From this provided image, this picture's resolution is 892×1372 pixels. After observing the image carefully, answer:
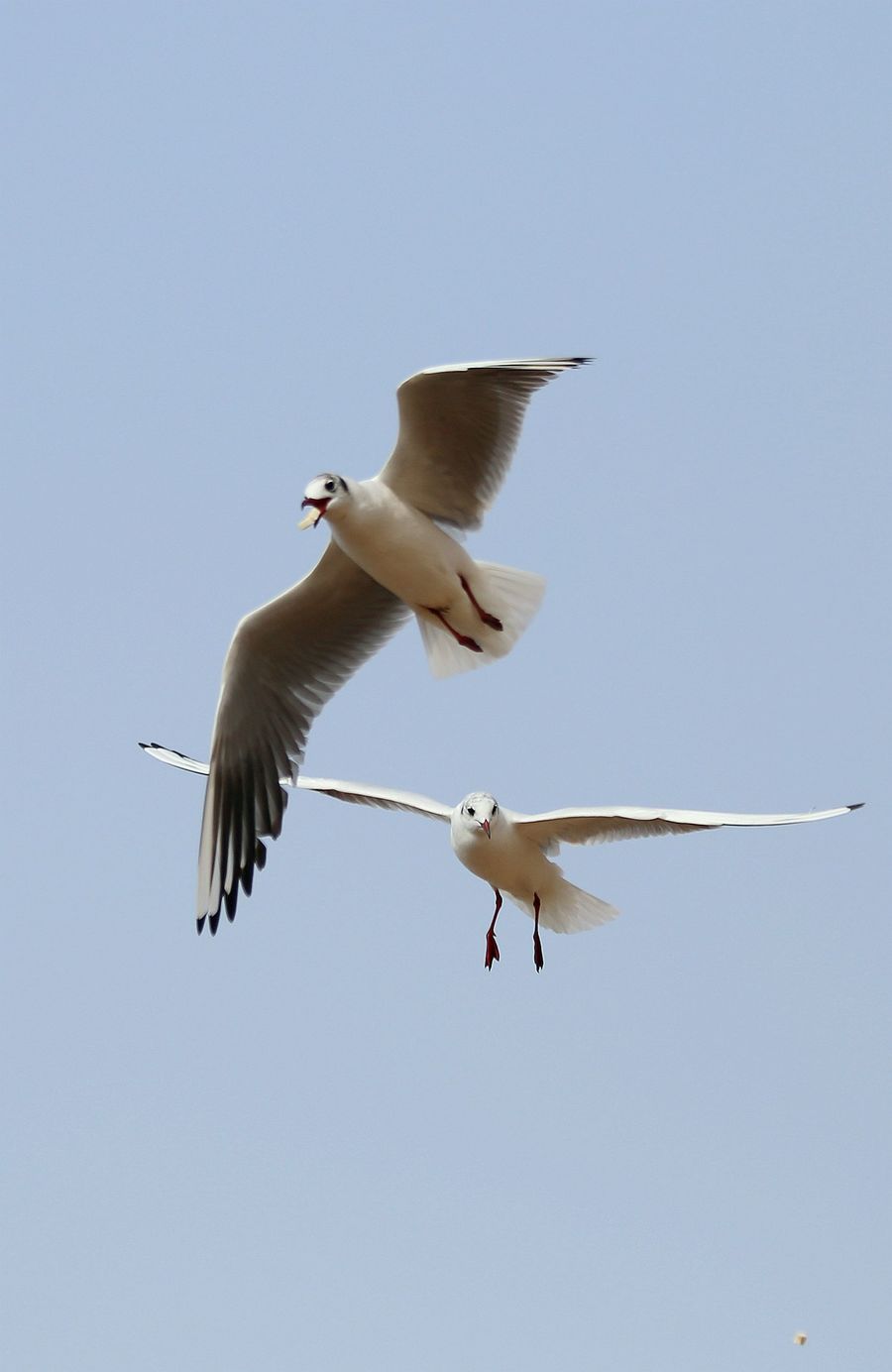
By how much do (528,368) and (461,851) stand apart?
1.64 metres

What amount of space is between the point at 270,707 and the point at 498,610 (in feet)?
3.05

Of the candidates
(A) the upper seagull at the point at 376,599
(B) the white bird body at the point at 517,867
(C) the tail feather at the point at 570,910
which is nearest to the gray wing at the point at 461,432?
(A) the upper seagull at the point at 376,599

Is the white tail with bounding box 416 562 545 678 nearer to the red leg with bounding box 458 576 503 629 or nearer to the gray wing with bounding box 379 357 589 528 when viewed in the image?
the red leg with bounding box 458 576 503 629

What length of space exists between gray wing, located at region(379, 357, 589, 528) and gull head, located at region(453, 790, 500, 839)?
2.92 ft

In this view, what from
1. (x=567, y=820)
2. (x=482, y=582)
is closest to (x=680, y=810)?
(x=567, y=820)

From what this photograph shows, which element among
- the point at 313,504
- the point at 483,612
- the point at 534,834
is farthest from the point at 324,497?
the point at 534,834

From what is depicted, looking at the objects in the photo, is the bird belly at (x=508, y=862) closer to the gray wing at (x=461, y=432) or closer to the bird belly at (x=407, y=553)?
the bird belly at (x=407, y=553)

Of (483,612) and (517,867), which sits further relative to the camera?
(517,867)

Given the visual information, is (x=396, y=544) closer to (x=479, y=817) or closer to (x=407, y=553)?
(x=407, y=553)

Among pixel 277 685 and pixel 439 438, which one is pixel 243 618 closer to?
pixel 277 685

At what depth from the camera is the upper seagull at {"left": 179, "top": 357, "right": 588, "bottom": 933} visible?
7.51 metres

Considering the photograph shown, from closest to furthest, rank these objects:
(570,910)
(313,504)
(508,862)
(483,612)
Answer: (313,504), (483,612), (508,862), (570,910)

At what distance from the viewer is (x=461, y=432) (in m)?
7.63

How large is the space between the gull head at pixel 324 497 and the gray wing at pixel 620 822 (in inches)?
49.7
